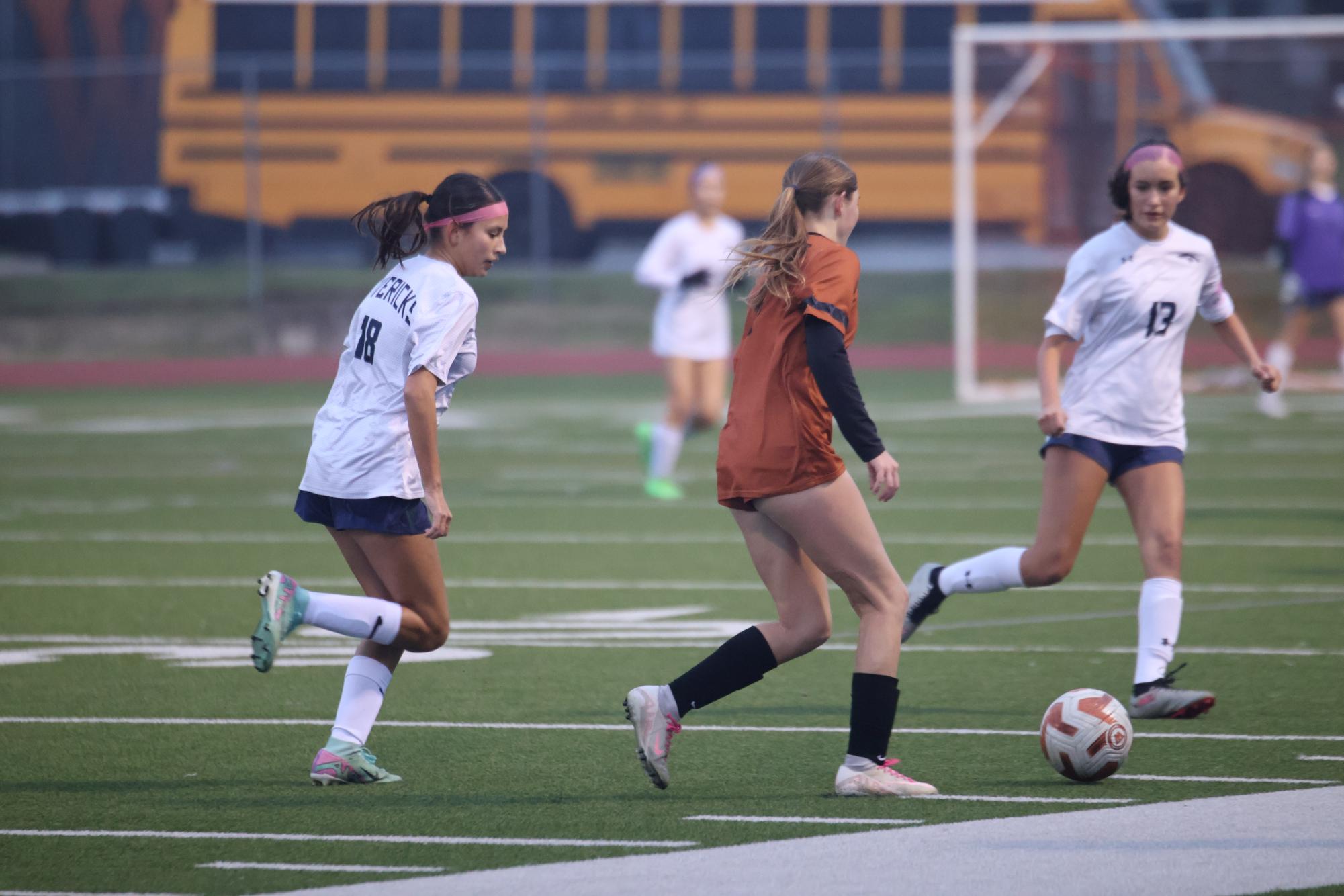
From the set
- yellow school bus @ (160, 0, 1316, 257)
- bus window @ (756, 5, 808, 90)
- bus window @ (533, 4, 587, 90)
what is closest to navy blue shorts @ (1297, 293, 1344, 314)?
yellow school bus @ (160, 0, 1316, 257)

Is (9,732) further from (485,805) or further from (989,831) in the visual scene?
(989,831)

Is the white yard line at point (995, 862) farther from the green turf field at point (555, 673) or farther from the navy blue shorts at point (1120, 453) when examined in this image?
the navy blue shorts at point (1120, 453)

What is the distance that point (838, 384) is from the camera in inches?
214

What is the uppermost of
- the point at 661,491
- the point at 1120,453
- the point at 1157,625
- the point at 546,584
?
the point at 1120,453

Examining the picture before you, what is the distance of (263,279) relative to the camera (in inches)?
1070

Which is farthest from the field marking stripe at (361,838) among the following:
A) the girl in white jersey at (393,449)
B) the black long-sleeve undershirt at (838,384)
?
the black long-sleeve undershirt at (838,384)

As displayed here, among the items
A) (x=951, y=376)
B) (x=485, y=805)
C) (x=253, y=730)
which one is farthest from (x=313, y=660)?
(x=951, y=376)

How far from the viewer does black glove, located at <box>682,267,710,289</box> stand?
13.4m

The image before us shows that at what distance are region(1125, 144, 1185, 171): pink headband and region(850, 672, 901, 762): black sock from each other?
2329mm

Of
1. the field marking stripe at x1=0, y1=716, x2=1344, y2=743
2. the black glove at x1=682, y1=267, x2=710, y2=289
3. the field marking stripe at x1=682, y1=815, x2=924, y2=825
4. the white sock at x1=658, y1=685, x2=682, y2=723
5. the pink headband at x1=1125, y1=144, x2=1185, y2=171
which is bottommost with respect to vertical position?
the field marking stripe at x1=0, y1=716, x2=1344, y2=743

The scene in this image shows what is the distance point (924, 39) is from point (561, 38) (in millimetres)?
4888

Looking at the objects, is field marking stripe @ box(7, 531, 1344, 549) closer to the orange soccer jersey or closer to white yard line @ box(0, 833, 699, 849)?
the orange soccer jersey

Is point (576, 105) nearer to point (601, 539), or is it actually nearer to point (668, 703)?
point (601, 539)

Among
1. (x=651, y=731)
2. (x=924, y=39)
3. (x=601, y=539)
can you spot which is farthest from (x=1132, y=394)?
(x=924, y=39)
